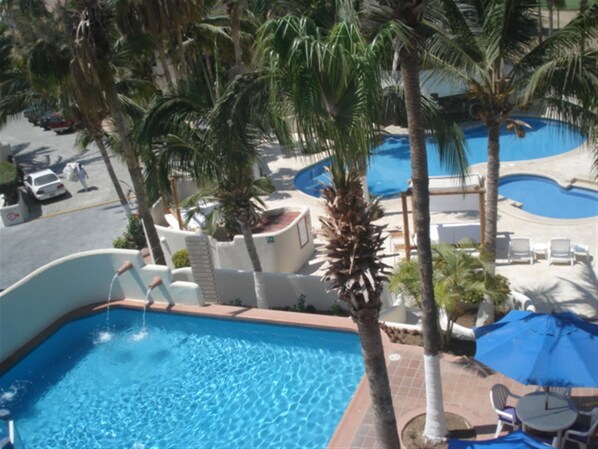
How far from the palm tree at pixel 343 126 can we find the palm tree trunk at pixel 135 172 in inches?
357

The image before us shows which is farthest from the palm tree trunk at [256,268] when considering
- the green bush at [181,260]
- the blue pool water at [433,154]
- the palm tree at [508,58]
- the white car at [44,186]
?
the white car at [44,186]

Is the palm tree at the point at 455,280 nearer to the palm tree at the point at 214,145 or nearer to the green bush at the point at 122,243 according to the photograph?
the palm tree at the point at 214,145

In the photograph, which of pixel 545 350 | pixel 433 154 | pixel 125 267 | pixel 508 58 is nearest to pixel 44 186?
pixel 125 267

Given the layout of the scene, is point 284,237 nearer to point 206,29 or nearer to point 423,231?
point 423,231

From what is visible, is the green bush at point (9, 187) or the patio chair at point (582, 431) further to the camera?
the green bush at point (9, 187)

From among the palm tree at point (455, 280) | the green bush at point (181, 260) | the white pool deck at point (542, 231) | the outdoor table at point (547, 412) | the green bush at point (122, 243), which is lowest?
the white pool deck at point (542, 231)

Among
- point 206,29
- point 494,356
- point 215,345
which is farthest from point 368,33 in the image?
point 206,29

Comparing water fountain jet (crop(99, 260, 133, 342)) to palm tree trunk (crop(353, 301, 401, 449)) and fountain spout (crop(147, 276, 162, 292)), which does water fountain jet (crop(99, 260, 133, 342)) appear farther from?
→ palm tree trunk (crop(353, 301, 401, 449))

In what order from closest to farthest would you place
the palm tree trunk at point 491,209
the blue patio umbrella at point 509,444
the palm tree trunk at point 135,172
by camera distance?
the blue patio umbrella at point 509,444
the palm tree trunk at point 491,209
the palm tree trunk at point 135,172

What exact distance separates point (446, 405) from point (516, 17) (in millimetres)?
7301

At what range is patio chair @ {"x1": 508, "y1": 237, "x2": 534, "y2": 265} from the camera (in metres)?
15.8

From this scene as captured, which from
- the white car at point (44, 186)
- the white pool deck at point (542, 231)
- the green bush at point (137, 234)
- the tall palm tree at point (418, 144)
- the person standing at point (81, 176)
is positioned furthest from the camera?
the person standing at point (81, 176)

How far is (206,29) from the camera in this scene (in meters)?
25.0

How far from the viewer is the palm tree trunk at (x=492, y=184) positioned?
39.5 ft
